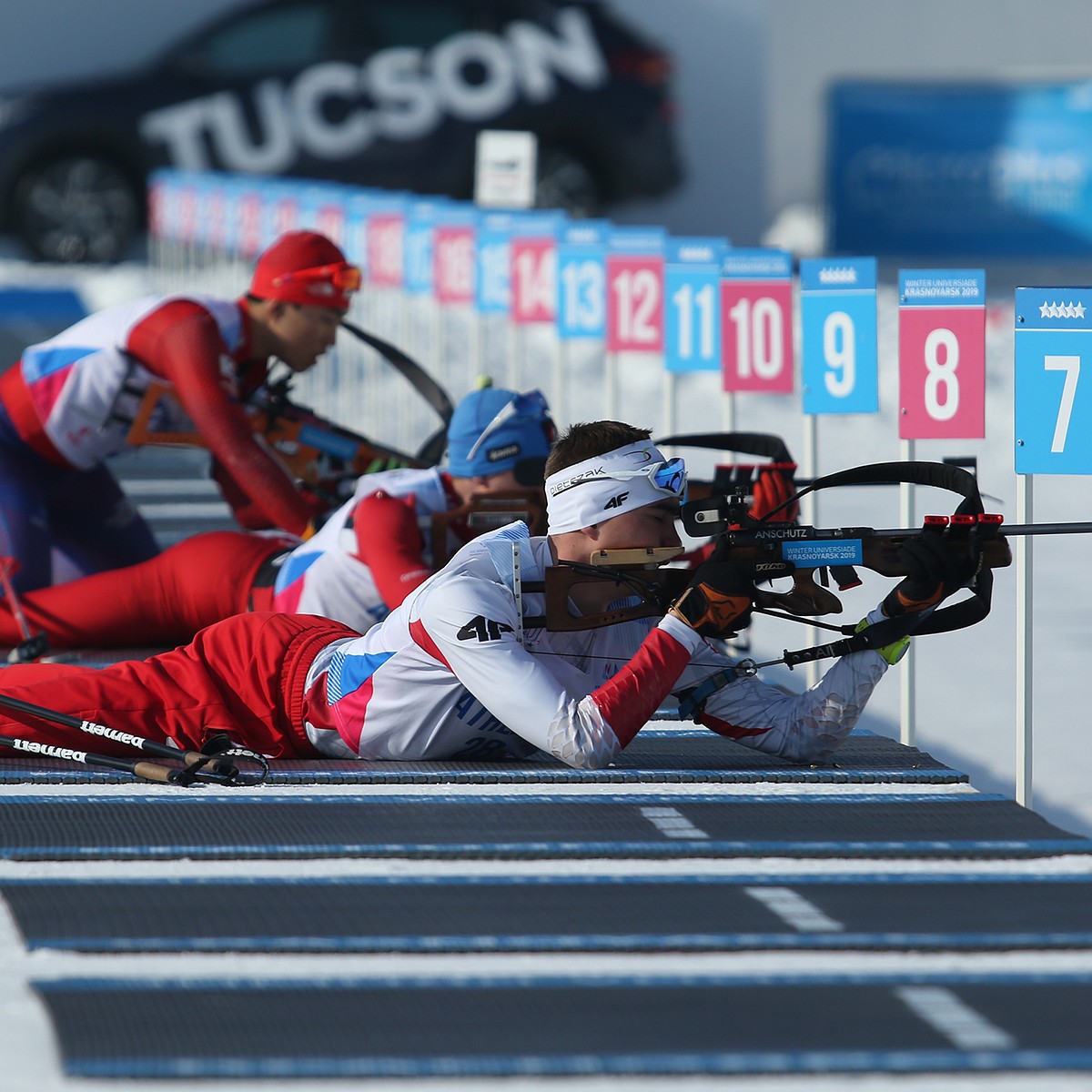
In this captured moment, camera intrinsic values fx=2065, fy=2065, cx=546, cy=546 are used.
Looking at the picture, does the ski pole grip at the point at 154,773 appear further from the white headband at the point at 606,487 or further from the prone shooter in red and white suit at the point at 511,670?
the white headband at the point at 606,487

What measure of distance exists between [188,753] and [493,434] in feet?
4.87

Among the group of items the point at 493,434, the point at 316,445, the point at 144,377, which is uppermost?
the point at 144,377

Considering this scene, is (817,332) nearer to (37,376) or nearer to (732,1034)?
(37,376)

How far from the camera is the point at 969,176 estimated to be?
17859 millimetres

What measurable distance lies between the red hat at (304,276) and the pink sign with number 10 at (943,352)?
1858mm

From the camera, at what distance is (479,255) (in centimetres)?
945

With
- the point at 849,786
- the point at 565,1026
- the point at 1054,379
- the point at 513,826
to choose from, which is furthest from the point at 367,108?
the point at 565,1026

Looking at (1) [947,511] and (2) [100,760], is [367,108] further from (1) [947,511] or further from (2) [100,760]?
(2) [100,760]

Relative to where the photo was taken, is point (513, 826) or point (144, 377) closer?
point (513, 826)

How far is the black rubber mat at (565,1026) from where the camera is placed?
2.63 metres

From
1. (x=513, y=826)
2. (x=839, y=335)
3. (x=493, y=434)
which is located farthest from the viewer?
(x=839, y=335)

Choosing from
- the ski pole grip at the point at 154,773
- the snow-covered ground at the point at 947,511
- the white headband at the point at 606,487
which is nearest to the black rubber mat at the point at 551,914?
the ski pole grip at the point at 154,773

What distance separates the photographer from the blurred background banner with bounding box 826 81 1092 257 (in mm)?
17844

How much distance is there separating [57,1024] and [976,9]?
1833 centimetres
